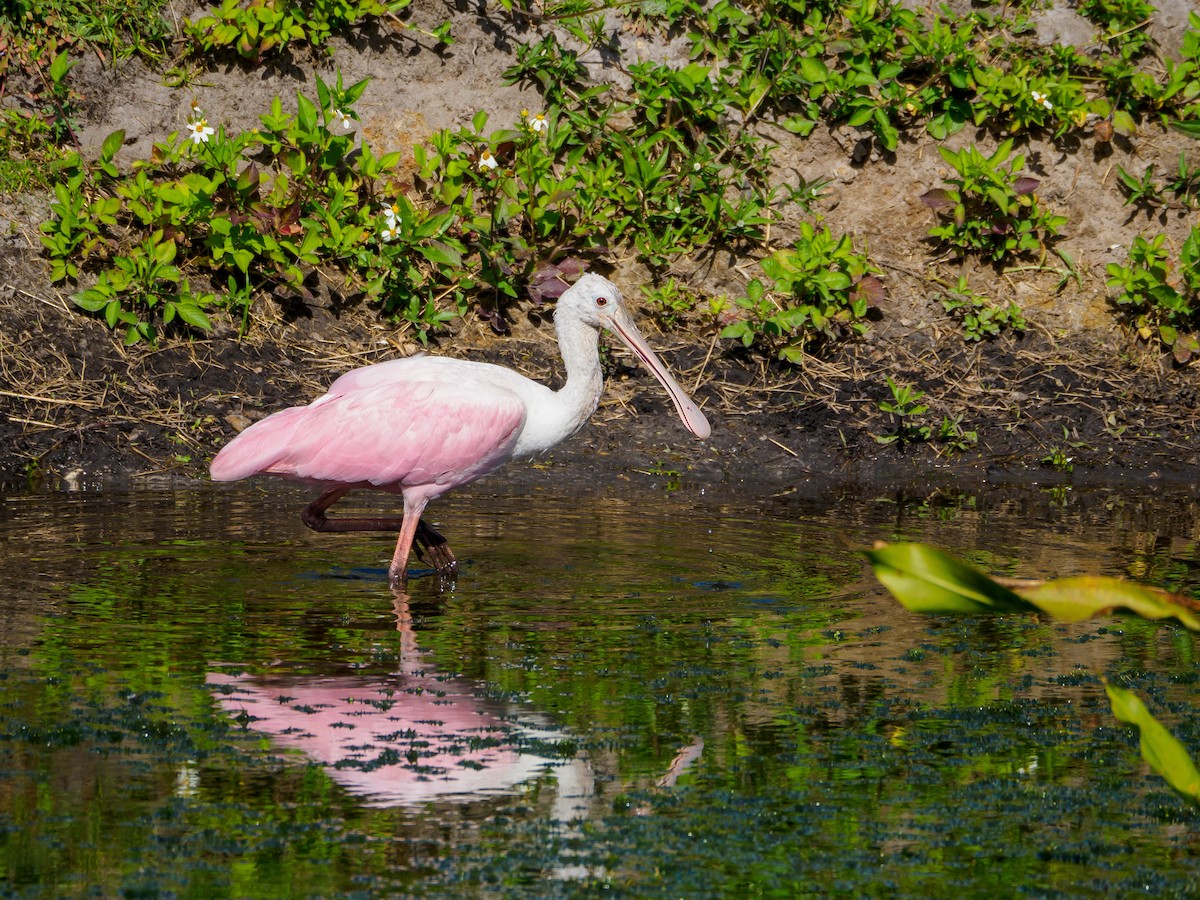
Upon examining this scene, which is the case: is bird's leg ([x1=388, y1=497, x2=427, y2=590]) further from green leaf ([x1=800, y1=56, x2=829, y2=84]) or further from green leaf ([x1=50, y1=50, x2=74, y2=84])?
green leaf ([x1=800, y1=56, x2=829, y2=84])

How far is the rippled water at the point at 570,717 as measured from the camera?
12.0 feet

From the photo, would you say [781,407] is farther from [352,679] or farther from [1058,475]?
[352,679]

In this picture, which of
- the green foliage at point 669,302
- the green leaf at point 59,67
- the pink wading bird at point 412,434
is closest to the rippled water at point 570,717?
the pink wading bird at point 412,434

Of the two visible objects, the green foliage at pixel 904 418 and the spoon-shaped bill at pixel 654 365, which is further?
the green foliage at pixel 904 418

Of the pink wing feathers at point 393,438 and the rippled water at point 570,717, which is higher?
the pink wing feathers at point 393,438

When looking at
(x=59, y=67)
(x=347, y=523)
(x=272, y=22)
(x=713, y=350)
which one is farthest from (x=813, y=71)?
(x=347, y=523)

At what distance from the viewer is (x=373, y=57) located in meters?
11.0

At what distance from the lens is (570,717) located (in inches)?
187

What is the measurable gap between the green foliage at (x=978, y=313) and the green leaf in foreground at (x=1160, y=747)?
785cm

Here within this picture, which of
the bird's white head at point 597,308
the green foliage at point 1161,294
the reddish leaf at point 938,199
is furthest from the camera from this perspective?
the reddish leaf at point 938,199

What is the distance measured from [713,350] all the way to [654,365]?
2135 mm

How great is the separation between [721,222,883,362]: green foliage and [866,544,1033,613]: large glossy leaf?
293 inches

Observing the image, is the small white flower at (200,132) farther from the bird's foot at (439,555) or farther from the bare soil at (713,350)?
the bird's foot at (439,555)

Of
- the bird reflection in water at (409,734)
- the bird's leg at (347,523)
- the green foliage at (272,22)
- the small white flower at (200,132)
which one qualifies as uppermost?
the green foliage at (272,22)
